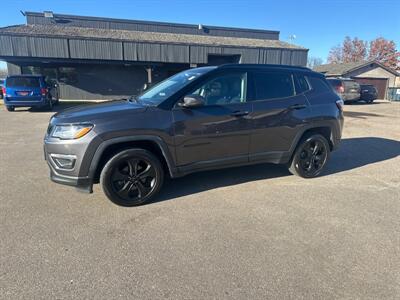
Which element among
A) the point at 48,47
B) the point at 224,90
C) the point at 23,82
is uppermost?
the point at 48,47

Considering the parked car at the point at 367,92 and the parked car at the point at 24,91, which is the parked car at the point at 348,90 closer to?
the parked car at the point at 367,92

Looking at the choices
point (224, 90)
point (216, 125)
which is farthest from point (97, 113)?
point (224, 90)

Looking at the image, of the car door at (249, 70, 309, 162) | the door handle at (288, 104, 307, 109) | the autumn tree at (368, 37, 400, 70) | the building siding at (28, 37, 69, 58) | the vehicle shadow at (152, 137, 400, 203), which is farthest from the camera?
the autumn tree at (368, 37, 400, 70)

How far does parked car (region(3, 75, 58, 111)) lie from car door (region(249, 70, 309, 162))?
13.1 meters

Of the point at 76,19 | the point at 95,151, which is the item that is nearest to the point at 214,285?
the point at 95,151

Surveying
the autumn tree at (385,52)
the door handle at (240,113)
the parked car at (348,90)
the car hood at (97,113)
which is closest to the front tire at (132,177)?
the car hood at (97,113)

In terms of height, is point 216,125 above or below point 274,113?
below

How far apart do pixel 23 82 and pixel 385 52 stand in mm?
65849

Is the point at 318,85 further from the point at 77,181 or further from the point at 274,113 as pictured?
the point at 77,181

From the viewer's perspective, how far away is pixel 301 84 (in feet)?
15.7

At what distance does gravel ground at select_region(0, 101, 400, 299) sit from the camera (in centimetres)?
236

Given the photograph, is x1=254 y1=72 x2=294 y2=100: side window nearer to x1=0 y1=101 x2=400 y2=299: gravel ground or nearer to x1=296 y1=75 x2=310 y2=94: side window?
x1=296 y1=75 x2=310 y2=94: side window

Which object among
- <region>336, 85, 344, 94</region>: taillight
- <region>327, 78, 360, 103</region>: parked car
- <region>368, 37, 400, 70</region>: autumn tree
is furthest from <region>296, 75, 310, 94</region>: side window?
<region>368, 37, 400, 70</region>: autumn tree

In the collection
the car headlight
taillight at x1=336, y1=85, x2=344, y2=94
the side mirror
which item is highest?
taillight at x1=336, y1=85, x2=344, y2=94
